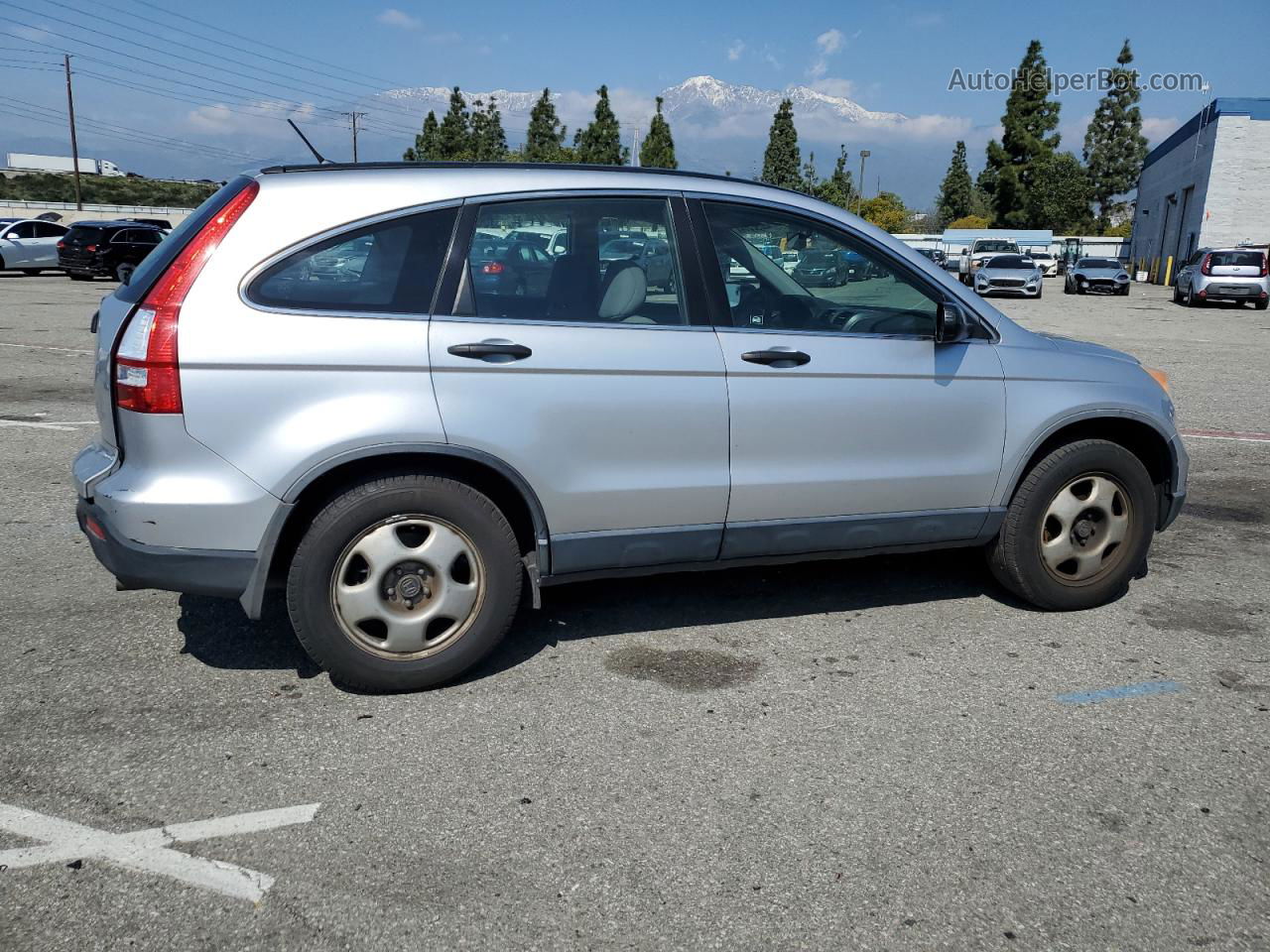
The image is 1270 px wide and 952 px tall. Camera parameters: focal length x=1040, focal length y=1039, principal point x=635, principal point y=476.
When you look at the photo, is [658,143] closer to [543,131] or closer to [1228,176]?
[543,131]

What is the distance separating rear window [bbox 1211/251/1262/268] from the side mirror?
3030 cm

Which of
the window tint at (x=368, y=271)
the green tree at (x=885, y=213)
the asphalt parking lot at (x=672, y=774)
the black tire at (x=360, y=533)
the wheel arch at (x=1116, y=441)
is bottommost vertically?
the asphalt parking lot at (x=672, y=774)

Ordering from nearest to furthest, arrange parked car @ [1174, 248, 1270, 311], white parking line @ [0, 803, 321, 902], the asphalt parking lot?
the asphalt parking lot
white parking line @ [0, 803, 321, 902]
parked car @ [1174, 248, 1270, 311]

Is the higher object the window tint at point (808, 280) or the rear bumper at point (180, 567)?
the window tint at point (808, 280)

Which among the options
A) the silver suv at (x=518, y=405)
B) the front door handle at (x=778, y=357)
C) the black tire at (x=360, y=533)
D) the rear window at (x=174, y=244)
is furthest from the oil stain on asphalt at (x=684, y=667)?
the rear window at (x=174, y=244)

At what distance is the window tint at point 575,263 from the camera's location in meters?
3.69

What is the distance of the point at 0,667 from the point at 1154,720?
4.17m

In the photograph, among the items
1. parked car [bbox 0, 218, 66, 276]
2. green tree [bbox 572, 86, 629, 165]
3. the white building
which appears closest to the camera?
parked car [bbox 0, 218, 66, 276]

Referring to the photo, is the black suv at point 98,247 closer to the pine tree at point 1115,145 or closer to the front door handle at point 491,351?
the front door handle at point 491,351

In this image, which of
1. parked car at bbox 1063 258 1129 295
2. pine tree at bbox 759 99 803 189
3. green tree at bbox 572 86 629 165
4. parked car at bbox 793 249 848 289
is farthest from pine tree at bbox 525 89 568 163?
parked car at bbox 793 249 848 289

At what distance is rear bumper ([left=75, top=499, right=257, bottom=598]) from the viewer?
344 centimetres

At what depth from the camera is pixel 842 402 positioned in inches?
159

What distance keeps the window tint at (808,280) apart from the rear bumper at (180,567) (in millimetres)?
2049

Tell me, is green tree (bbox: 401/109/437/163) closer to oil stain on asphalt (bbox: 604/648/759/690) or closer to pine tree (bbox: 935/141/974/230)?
pine tree (bbox: 935/141/974/230)
